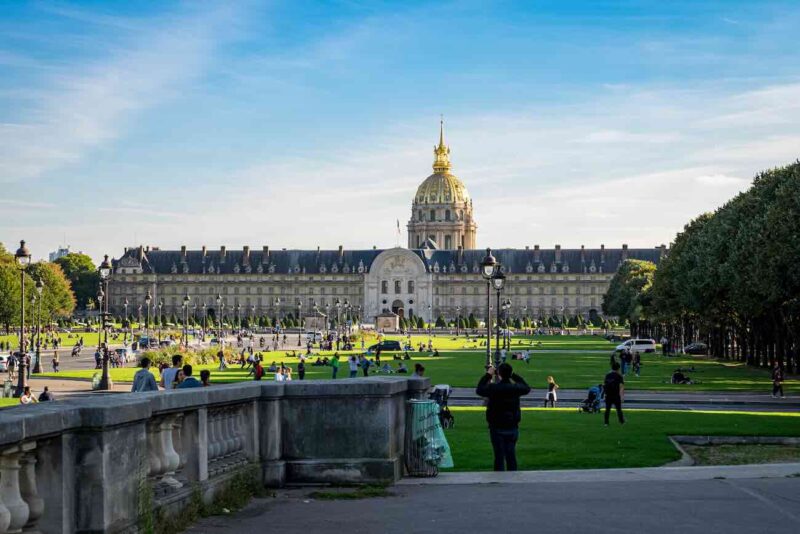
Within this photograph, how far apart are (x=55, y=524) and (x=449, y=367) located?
174 feet

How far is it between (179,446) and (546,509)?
3.50m

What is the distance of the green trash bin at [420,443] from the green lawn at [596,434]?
3.42m

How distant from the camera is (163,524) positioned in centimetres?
977

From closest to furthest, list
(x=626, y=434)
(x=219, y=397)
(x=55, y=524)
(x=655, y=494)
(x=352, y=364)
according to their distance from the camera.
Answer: (x=55, y=524)
(x=219, y=397)
(x=655, y=494)
(x=626, y=434)
(x=352, y=364)

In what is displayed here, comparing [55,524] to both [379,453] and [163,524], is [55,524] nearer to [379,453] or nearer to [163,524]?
[163,524]

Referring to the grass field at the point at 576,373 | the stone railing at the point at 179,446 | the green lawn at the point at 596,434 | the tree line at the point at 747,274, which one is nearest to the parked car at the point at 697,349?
the tree line at the point at 747,274

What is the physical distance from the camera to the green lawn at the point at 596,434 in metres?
18.3

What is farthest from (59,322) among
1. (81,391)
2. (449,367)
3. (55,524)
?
(55,524)

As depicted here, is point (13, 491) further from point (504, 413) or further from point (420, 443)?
point (504, 413)

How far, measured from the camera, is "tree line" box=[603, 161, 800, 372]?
154ft

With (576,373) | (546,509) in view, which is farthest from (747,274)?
Answer: (546,509)

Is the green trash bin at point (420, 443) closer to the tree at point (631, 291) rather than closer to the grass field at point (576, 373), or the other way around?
the grass field at point (576, 373)

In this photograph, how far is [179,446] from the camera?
34.8 feet

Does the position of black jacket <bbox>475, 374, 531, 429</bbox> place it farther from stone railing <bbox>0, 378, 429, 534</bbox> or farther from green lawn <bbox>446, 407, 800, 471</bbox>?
green lawn <bbox>446, 407, 800, 471</bbox>
